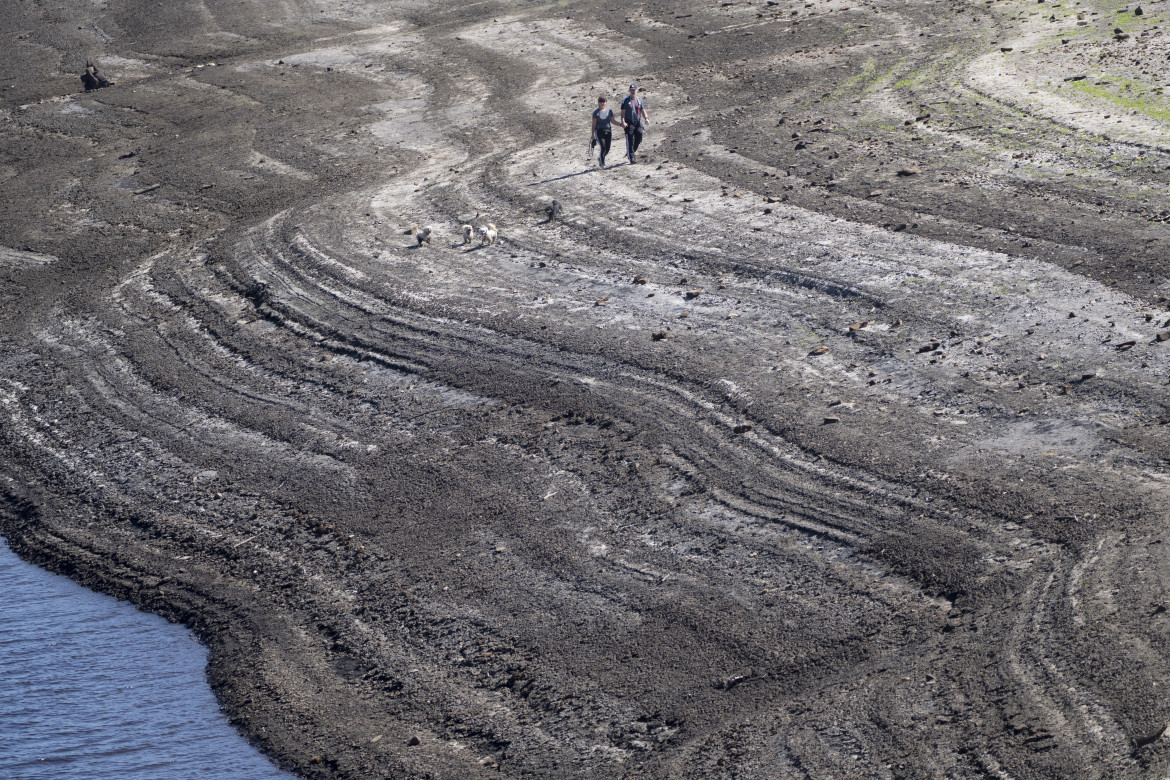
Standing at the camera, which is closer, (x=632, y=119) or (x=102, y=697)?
(x=102, y=697)

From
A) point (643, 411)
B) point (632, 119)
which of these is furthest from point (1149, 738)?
point (632, 119)

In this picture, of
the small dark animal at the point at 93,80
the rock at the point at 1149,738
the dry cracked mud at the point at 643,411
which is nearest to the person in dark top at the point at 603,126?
the dry cracked mud at the point at 643,411

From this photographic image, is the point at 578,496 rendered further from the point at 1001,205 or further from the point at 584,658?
the point at 1001,205

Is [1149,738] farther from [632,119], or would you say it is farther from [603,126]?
[632,119]

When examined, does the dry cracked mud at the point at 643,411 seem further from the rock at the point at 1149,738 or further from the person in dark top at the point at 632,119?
the person in dark top at the point at 632,119

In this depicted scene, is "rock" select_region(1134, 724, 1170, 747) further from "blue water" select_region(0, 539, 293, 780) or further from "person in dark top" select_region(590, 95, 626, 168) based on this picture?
"person in dark top" select_region(590, 95, 626, 168)

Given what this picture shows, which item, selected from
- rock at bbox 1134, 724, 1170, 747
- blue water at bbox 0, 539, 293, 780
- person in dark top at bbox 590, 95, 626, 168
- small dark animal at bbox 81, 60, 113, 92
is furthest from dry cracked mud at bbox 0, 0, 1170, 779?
small dark animal at bbox 81, 60, 113, 92
